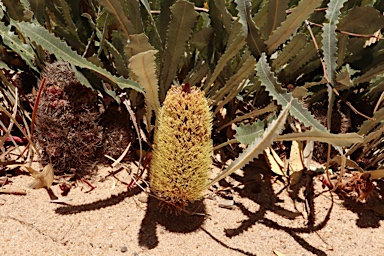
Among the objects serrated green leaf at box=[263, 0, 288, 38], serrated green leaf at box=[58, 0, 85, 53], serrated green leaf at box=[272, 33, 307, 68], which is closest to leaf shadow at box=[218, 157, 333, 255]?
serrated green leaf at box=[272, 33, 307, 68]

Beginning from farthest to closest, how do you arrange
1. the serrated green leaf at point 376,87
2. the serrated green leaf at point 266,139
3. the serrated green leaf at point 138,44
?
the serrated green leaf at point 376,87
the serrated green leaf at point 138,44
the serrated green leaf at point 266,139

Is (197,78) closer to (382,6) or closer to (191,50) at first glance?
(191,50)

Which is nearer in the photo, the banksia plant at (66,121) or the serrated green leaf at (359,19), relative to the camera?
the banksia plant at (66,121)

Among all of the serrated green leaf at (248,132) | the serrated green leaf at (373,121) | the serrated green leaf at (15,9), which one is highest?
the serrated green leaf at (373,121)

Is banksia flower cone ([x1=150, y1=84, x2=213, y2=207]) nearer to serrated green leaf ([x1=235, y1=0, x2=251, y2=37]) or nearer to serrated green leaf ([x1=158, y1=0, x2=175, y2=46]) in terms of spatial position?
serrated green leaf ([x1=235, y1=0, x2=251, y2=37])

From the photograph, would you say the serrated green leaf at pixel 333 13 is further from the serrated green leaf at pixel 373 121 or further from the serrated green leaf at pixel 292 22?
the serrated green leaf at pixel 373 121

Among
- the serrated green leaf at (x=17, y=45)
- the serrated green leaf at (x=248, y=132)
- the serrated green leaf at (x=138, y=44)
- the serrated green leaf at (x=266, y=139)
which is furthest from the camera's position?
the serrated green leaf at (x=17, y=45)

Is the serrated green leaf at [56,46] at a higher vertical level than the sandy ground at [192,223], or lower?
higher

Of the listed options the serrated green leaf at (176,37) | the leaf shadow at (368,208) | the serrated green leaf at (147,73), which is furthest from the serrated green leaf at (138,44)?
the leaf shadow at (368,208)
